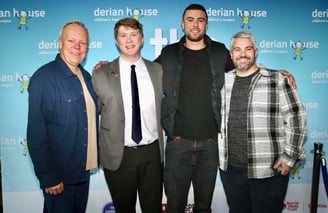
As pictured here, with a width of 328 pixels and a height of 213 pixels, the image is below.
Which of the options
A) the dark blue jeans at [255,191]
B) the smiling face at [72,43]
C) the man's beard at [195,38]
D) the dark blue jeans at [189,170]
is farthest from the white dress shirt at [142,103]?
the dark blue jeans at [255,191]

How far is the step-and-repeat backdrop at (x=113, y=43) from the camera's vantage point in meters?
2.82

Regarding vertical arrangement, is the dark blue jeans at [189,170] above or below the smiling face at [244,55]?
below

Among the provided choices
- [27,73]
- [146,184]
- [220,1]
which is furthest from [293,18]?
[27,73]

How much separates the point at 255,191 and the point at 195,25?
4.74 feet

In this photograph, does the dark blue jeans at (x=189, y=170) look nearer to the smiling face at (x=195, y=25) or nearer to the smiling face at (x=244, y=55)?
the smiling face at (x=244, y=55)

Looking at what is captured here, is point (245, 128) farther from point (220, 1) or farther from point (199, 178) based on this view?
point (220, 1)

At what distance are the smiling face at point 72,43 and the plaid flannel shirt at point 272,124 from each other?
1.33 metres

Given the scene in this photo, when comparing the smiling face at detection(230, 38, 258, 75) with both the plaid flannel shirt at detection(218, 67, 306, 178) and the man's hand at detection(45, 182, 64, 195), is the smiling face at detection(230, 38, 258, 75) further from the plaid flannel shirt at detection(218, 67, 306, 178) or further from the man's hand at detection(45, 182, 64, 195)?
the man's hand at detection(45, 182, 64, 195)

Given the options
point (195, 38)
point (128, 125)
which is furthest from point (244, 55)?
point (128, 125)

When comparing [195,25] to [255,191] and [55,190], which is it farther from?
[55,190]

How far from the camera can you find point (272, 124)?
200cm

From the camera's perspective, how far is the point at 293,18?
9.55 feet

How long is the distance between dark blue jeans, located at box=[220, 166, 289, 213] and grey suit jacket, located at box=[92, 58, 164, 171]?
884 millimetres

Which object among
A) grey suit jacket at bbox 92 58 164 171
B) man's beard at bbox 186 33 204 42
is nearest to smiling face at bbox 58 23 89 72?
grey suit jacket at bbox 92 58 164 171
